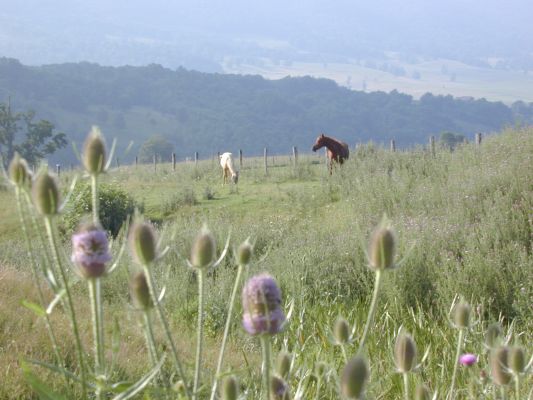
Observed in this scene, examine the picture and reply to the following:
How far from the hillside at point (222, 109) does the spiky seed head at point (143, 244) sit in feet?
371

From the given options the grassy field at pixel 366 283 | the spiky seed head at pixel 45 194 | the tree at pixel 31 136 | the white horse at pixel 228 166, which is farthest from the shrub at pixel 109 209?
the tree at pixel 31 136

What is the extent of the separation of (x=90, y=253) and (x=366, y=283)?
579cm

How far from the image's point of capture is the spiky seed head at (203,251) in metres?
1.34

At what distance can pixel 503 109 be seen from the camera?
16625 centimetres

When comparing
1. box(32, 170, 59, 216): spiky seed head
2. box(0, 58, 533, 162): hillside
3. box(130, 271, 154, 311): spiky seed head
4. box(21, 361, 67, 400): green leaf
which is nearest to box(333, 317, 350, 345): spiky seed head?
box(130, 271, 154, 311): spiky seed head

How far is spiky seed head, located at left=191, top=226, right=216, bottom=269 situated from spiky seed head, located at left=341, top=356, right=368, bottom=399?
313mm

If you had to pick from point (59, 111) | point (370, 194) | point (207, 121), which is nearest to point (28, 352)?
point (370, 194)

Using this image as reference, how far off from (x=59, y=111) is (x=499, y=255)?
120749mm

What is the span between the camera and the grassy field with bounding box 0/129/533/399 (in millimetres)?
3482

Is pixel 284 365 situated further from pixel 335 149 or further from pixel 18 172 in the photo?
pixel 335 149

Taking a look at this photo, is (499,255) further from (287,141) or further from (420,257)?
(287,141)

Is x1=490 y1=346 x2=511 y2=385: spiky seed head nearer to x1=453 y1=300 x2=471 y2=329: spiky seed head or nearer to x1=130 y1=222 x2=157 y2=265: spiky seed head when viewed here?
x1=453 y1=300 x2=471 y2=329: spiky seed head

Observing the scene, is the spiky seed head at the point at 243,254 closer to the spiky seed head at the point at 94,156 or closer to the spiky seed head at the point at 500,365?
the spiky seed head at the point at 94,156

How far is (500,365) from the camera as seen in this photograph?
5.17 feet
